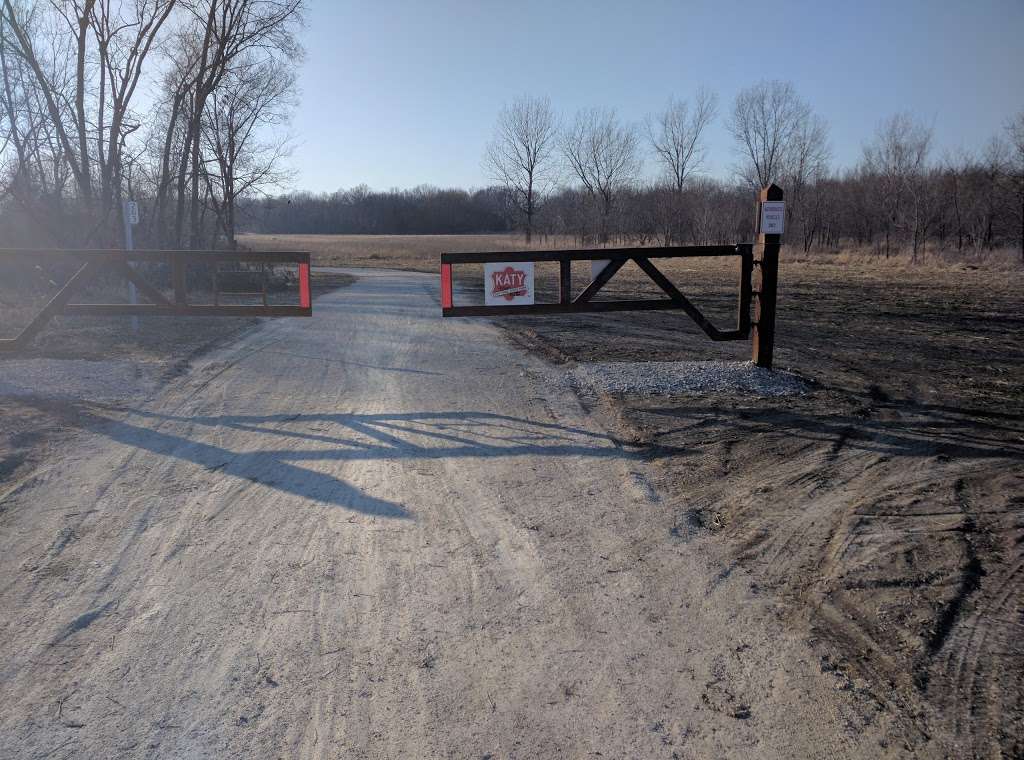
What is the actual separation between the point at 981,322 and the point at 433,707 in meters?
15.3

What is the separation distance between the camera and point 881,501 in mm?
5125

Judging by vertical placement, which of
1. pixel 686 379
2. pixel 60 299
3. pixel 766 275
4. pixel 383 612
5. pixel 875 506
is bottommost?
pixel 383 612

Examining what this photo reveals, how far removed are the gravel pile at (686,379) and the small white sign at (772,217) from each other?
→ 1575mm

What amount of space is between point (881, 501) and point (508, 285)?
4603 mm

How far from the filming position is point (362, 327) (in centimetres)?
1463

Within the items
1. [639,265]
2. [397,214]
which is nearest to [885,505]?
[639,265]

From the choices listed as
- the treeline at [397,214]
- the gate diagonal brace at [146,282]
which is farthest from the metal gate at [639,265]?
the treeline at [397,214]

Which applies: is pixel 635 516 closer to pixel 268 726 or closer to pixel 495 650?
pixel 495 650

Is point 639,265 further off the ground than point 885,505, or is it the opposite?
point 639,265

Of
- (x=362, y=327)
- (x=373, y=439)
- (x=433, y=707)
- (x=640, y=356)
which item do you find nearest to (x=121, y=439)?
(x=373, y=439)

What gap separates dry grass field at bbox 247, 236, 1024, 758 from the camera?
127 inches

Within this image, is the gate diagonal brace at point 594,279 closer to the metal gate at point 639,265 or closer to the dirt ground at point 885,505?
the metal gate at point 639,265

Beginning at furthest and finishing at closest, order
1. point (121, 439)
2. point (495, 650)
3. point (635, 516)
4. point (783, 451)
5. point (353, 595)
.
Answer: point (121, 439)
point (783, 451)
point (635, 516)
point (353, 595)
point (495, 650)

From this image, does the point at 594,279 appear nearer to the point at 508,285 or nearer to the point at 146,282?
the point at 508,285
